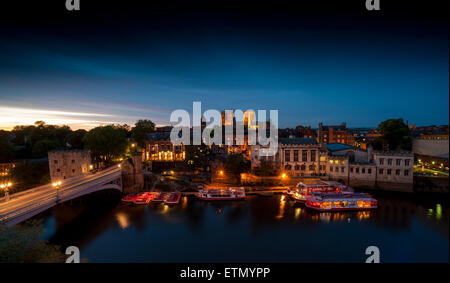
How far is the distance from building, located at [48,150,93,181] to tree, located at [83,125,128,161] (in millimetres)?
5308

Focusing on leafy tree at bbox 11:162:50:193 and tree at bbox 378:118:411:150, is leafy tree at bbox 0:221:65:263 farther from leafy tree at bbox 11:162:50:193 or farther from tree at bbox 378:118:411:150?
tree at bbox 378:118:411:150

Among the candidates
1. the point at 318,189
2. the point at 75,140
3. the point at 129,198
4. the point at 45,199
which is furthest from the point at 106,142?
the point at 318,189

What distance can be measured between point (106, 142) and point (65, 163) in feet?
22.5

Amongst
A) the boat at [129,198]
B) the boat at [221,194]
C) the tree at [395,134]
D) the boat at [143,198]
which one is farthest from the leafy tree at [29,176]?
the tree at [395,134]

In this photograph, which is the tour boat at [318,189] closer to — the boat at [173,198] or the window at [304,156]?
the window at [304,156]

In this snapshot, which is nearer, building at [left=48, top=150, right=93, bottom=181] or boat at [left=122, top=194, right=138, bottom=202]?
building at [left=48, top=150, right=93, bottom=181]

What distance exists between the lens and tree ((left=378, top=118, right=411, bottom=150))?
2072 cm

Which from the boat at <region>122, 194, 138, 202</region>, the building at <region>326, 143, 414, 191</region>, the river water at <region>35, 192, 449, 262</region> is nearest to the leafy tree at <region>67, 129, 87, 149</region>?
the river water at <region>35, 192, 449, 262</region>

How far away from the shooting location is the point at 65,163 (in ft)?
64.5

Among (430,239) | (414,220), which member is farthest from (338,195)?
(430,239)

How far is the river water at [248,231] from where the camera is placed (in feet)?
40.3

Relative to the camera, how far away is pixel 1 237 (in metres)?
6.02
